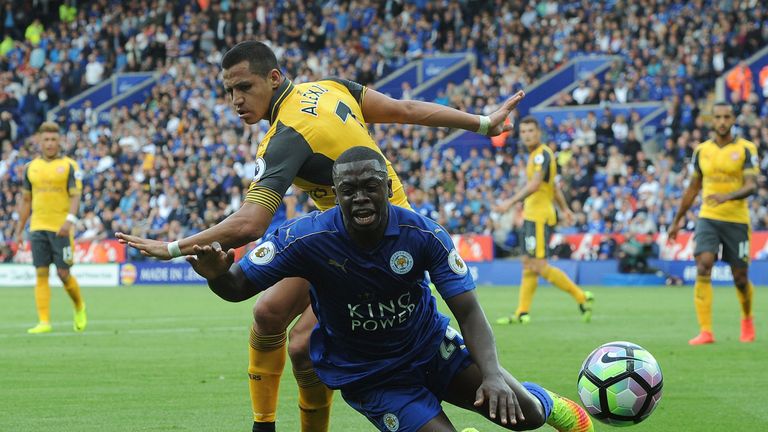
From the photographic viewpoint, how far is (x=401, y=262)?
5.38 metres

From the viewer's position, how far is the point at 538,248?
16.3m

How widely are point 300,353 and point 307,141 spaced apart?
115 cm

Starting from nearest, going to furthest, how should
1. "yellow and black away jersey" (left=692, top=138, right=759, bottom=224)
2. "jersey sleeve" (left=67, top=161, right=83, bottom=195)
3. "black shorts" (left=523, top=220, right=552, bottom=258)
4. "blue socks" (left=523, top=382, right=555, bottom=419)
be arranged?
"blue socks" (left=523, top=382, right=555, bottom=419) < "yellow and black away jersey" (left=692, top=138, right=759, bottom=224) < "jersey sleeve" (left=67, top=161, right=83, bottom=195) < "black shorts" (left=523, top=220, right=552, bottom=258)

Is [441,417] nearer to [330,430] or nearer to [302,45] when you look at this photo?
[330,430]

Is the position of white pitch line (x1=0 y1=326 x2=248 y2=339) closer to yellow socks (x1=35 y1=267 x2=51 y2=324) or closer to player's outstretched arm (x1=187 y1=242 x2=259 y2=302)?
yellow socks (x1=35 y1=267 x2=51 y2=324)

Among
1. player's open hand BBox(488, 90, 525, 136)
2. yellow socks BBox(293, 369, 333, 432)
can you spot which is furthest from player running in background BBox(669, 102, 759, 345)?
yellow socks BBox(293, 369, 333, 432)

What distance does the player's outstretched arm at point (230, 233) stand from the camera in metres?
5.38

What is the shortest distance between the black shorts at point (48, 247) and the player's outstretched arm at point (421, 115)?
29.6 ft

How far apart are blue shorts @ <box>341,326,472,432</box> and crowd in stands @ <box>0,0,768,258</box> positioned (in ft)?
54.2

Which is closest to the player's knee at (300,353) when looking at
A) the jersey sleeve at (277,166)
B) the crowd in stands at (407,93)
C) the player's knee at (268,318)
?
the player's knee at (268,318)

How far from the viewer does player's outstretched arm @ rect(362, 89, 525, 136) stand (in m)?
7.07

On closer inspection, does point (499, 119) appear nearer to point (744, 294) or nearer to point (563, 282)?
point (744, 294)

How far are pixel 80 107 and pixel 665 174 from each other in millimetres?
22448

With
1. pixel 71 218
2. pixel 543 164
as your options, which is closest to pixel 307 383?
pixel 71 218
